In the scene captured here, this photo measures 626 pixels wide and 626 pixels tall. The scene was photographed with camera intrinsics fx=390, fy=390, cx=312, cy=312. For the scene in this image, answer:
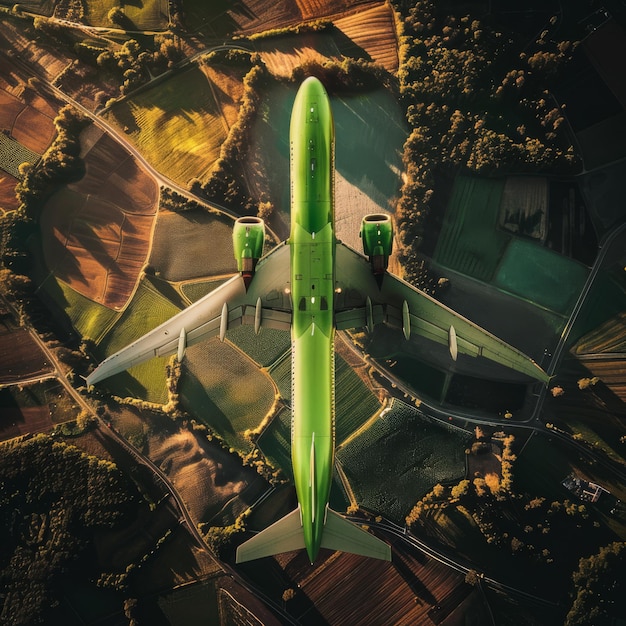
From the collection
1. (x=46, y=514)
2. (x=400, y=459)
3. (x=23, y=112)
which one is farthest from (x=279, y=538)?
(x=23, y=112)

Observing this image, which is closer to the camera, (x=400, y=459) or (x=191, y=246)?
(x=400, y=459)

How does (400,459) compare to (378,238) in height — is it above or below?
below

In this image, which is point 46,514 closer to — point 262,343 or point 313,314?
point 262,343

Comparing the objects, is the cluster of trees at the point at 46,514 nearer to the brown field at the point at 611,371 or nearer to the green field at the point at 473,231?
the green field at the point at 473,231

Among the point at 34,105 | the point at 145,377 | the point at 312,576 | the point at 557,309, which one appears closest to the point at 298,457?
the point at 312,576

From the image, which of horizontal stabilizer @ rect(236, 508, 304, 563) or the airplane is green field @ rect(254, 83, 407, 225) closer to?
the airplane
